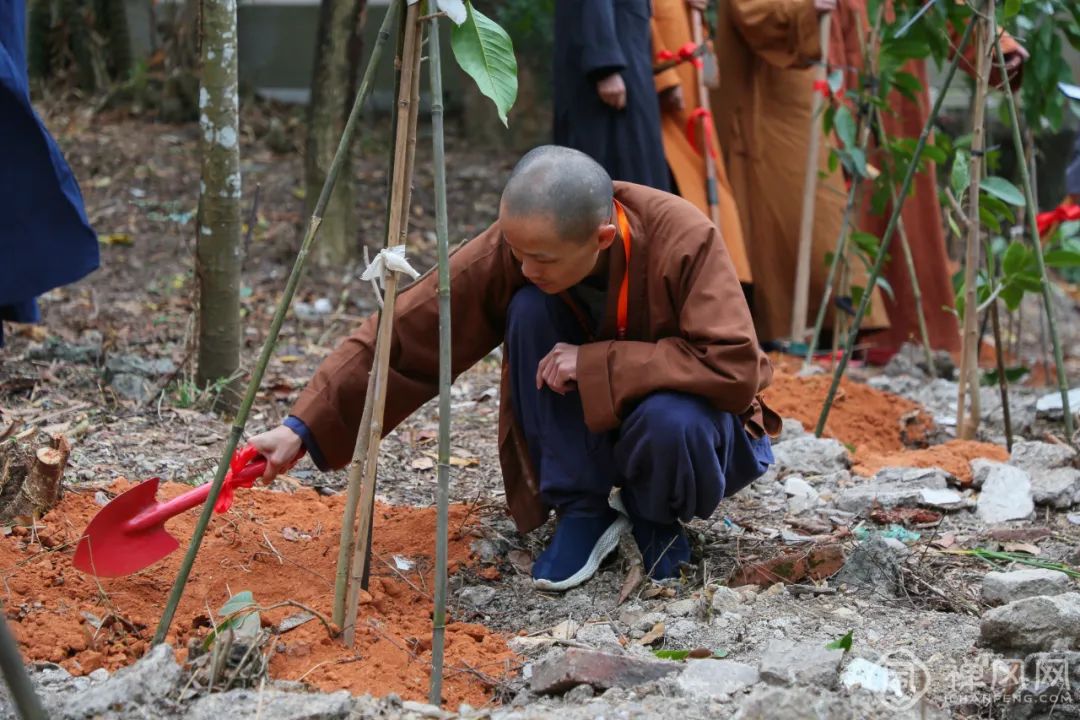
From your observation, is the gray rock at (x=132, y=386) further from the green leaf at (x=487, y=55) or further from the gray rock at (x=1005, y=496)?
the gray rock at (x=1005, y=496)

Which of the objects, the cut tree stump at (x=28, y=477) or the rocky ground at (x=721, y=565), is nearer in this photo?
the rocky ground at (x=721, y=565)

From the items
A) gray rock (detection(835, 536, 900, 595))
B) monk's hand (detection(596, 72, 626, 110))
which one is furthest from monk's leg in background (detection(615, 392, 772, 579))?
monk's hand (detection(596, 72, 626, 110))

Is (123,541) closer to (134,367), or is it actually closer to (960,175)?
(134,367)

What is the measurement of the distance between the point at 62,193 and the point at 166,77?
5066 mm

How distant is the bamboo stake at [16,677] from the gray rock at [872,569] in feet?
5.58

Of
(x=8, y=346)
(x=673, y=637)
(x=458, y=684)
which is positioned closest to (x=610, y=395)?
(x=673, y=637)

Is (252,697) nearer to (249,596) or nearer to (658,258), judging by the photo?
(249,596)

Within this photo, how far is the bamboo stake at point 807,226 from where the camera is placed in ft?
17.2

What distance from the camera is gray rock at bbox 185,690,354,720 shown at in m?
1.98

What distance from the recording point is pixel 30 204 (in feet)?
11.0

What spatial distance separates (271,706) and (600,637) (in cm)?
72

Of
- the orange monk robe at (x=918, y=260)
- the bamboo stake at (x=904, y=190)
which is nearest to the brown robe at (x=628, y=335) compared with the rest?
the bamboo stake at (x=904, y=190)

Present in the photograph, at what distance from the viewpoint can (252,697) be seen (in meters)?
2.04

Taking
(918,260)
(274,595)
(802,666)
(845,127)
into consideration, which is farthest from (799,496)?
(918,260)
